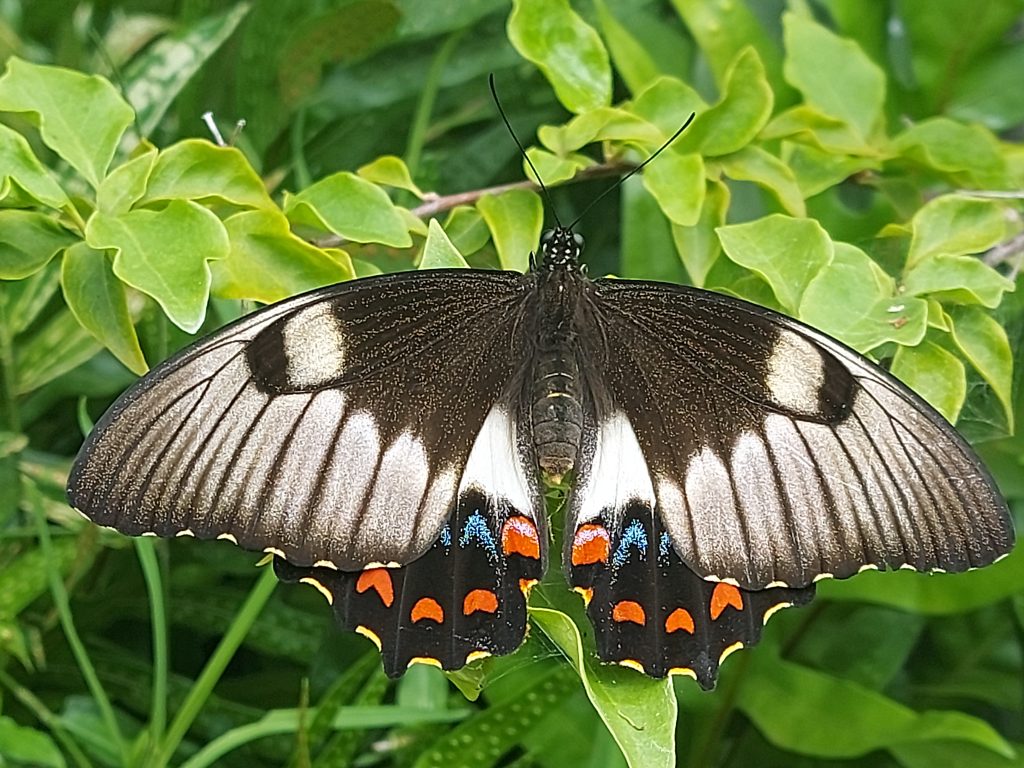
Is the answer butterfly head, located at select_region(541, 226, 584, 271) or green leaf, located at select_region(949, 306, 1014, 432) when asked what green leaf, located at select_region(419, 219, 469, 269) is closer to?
butterfly head, located at select_region(541, 226, 584, 271)


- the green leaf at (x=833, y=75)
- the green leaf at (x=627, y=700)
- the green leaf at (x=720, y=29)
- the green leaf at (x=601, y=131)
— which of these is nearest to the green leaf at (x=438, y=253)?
the green leaf at (x=601, y=131)

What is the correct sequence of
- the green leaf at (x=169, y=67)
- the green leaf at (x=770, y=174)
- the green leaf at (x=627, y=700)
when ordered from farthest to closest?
1. the green leaf at (x=169, y=67)
2. the green leaf at (x=770, y=174)
3. the green leaf at (x=627, y=700)

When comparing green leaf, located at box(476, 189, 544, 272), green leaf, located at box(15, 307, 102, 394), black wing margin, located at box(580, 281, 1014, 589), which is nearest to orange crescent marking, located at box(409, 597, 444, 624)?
black wing margin, located at box(580, 281, 1014, 589)

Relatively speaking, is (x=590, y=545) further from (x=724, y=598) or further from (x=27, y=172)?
(x=27, y=172)

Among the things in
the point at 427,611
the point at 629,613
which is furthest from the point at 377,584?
the point at 629,613

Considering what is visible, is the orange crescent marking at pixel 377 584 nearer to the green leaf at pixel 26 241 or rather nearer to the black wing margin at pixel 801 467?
the black wing margin at pixel 801 467
